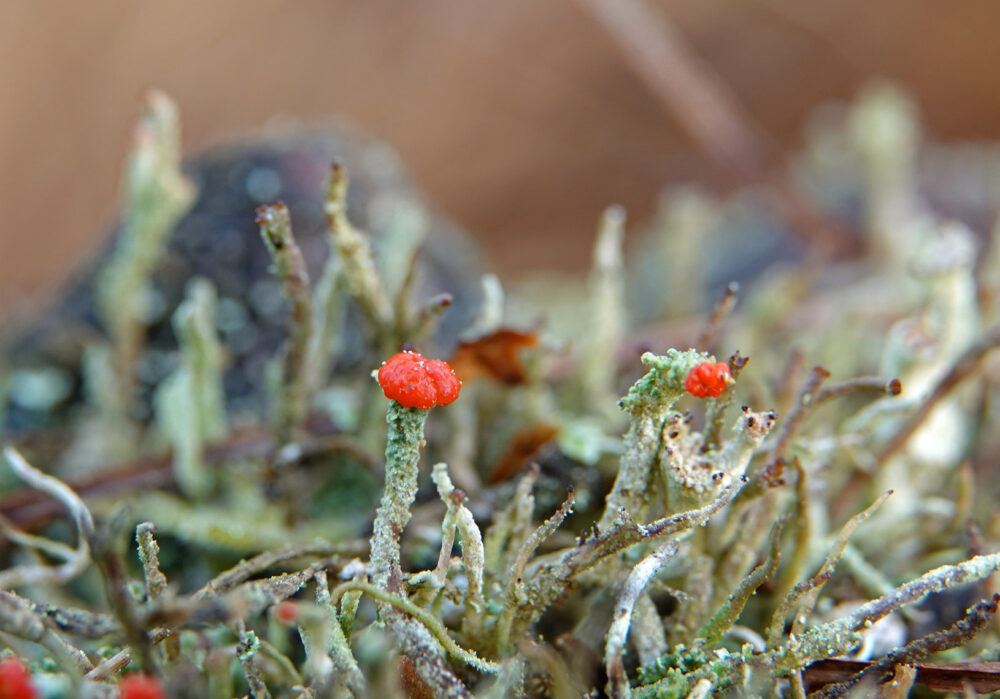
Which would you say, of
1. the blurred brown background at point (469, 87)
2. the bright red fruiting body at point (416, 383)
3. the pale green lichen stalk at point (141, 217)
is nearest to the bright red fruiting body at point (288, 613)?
the bright red fruiting body at point (416, 383)

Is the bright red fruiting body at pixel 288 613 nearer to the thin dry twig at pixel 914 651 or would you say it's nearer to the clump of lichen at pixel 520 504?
the clump of lichen at pixel 520 504

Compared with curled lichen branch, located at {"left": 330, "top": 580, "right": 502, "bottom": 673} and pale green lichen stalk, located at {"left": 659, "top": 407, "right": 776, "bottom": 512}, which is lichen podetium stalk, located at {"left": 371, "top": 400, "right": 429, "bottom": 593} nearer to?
curled lichen branch, located at {"left": 330, "top": 580, "right": 502, "bottom": 673}

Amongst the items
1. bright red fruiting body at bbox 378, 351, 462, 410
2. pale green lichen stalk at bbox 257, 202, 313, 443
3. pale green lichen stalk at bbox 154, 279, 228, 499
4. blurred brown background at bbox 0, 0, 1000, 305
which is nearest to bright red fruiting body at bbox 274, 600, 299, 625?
bright red fruiting body at bbox 378, 351, 462, 410

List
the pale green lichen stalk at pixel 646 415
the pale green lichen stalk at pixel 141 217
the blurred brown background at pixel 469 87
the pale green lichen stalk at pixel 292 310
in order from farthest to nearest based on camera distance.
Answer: the blurred brown background at pixel 469 87 → the pale green lichen stalk at pixel 141 217 → the pale green lichen stalk at pixel 292 310 → the pale green lichen stalk at pixel 646 415

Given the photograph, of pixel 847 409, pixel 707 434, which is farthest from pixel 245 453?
pixel 847 409

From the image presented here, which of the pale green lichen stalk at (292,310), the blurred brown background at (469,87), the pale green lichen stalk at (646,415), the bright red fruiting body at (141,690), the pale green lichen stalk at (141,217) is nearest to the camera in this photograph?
the bright red fruiting body at (141,690)

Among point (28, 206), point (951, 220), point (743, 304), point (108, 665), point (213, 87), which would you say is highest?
point (213, 87)

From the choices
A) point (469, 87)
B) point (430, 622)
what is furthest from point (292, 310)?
point (469, 87)

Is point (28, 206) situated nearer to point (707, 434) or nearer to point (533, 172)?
point (533, 172)
